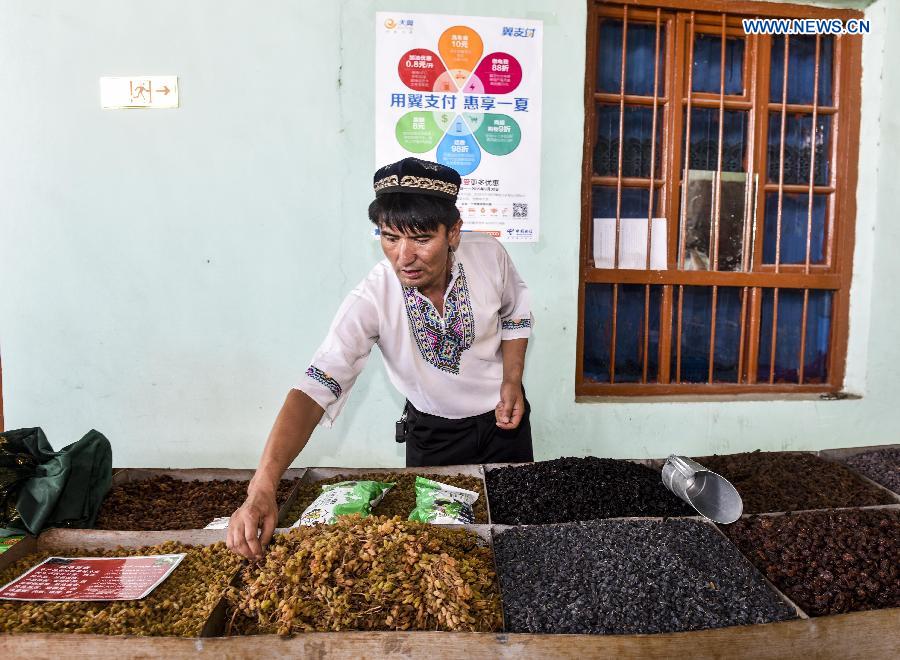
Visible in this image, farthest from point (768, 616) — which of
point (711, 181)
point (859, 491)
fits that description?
point (711, 181)

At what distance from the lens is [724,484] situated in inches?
61.6

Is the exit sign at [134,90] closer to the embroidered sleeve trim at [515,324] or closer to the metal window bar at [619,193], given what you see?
the embroidered sleeve trim at [515,324]

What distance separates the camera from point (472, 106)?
8.87 ft

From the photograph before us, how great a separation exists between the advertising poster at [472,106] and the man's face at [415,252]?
1.18m

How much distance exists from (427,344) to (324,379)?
40 centimetres

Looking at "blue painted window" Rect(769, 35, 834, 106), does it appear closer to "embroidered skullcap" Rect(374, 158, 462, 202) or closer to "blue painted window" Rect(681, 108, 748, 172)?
"blue painted window" Rect(681, 108, 748, 172)

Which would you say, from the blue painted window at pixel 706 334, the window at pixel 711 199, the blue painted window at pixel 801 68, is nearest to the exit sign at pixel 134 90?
the window at pixel 711 199

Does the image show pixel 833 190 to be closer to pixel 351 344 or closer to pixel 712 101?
pixel 712 101

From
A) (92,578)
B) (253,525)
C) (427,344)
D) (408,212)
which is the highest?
(408,212)

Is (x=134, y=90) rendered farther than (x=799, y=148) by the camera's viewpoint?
No

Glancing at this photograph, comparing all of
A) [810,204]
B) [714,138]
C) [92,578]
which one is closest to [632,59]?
[714,138]

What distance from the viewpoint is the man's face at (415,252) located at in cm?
154

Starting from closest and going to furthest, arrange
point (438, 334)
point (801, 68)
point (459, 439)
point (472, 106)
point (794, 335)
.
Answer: point (438, 334) → point (459, 439) → point (472, 106) → point (801, 68) → point (794, 335)

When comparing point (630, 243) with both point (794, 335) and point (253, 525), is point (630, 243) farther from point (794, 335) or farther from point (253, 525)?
point (253, 525)
